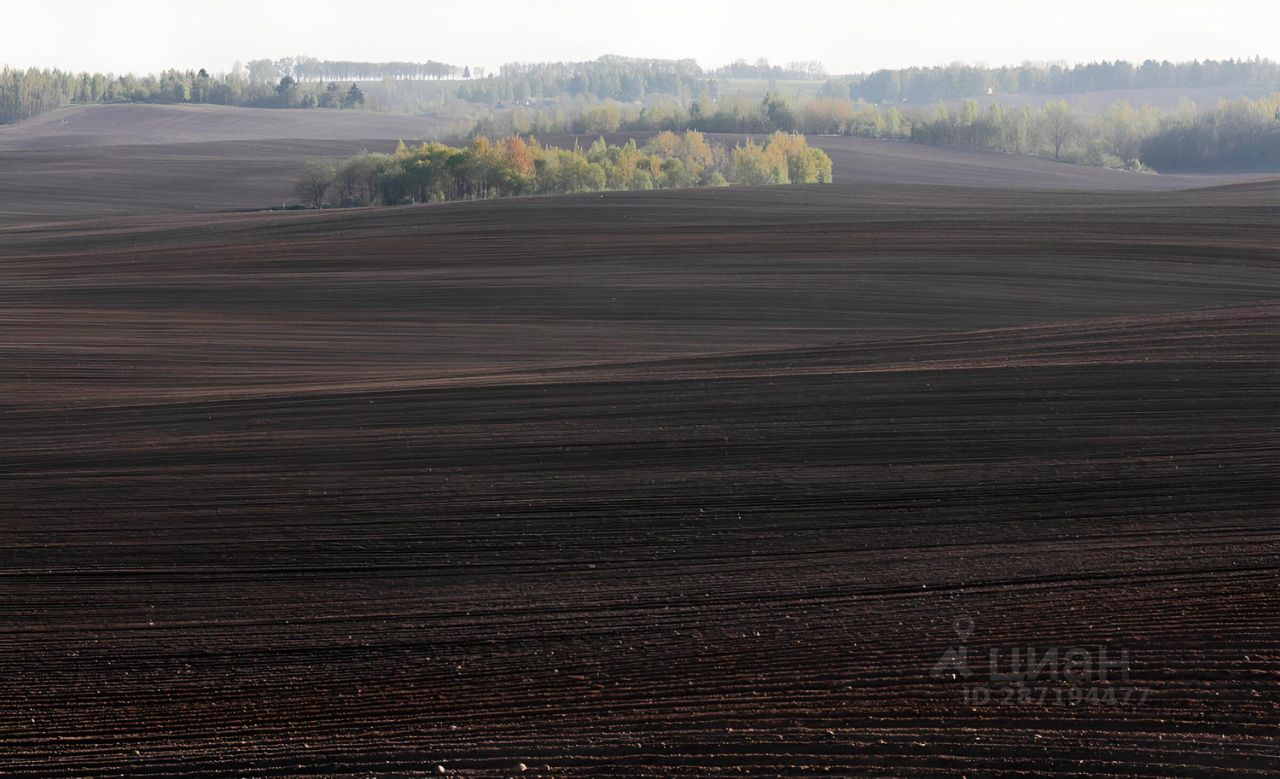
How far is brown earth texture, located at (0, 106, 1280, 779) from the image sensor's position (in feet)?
33.2

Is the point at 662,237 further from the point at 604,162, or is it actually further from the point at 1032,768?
the point at 604,162

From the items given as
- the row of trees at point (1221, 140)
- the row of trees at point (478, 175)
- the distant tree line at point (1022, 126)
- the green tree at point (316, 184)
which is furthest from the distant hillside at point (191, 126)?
the row of trees at point (1221, 140)

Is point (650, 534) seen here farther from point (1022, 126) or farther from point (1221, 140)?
point (1022, 126)

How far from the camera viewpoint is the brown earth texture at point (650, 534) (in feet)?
33.2

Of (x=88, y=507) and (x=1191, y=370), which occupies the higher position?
(x=1191, y=370)

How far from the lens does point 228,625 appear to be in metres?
12.8

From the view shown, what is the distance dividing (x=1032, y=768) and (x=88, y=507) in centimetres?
1255

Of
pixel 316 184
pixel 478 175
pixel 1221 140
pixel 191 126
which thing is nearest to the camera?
pixel 478 175

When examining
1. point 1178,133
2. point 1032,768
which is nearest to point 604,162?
point 1178,133

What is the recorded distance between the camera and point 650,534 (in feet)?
48.9

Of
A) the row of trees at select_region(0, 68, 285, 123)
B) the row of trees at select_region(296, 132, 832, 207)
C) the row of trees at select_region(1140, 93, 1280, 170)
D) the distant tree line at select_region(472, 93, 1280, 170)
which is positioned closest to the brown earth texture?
the row of trees at select_region(296, 132, 832, 207)

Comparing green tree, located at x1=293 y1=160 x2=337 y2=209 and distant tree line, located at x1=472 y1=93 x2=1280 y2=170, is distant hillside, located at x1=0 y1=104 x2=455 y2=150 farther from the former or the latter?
green tree, located at x1=293 y1=160 x2=337 y2=209

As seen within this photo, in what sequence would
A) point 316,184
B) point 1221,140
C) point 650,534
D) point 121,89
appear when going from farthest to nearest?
1. point 121,89
2. point 1221,140
3. point 316,184
4. point 650,534

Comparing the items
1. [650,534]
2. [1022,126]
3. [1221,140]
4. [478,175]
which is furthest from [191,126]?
[650,534]
